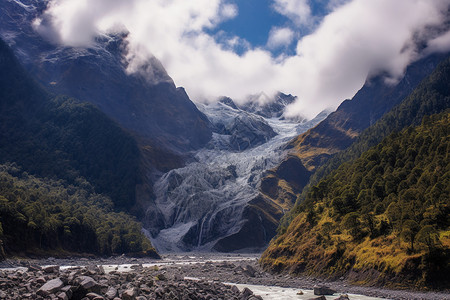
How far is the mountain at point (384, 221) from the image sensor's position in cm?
5534

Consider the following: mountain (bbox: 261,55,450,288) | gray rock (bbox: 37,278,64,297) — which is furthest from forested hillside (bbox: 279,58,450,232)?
gray rock (bbox: 37,278,64,297)

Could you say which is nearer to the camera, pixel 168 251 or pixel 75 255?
pixel 75 255

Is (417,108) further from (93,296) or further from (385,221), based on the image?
(93,296)

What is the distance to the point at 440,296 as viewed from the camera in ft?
154

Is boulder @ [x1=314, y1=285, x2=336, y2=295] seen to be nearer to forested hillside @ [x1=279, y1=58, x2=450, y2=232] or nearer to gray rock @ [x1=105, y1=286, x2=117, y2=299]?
gray rock @ [x1=105, y1=286, x2=117, y2=299]

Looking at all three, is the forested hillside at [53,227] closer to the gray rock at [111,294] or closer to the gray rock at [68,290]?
the gray rock at [111,294]

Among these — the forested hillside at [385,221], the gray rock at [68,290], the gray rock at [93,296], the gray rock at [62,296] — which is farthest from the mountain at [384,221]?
the gray rock at [62,296]

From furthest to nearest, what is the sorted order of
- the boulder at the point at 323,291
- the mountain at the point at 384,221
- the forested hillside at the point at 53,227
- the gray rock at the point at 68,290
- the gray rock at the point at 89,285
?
the forested hillside at the point at 53,227
the mountain at the point at 384,221
the boulder at the point at 323,291
the gray rock at the point at 89,285
the gray rock at the point at 68,290

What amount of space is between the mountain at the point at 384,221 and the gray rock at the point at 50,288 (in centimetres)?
4457

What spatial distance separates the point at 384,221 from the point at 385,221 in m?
0.26

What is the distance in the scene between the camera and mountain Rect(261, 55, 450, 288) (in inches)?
2179

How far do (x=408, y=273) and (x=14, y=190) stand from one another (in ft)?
374

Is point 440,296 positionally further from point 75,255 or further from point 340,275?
point 75,255

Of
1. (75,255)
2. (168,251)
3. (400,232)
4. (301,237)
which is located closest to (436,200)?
(400,232)
